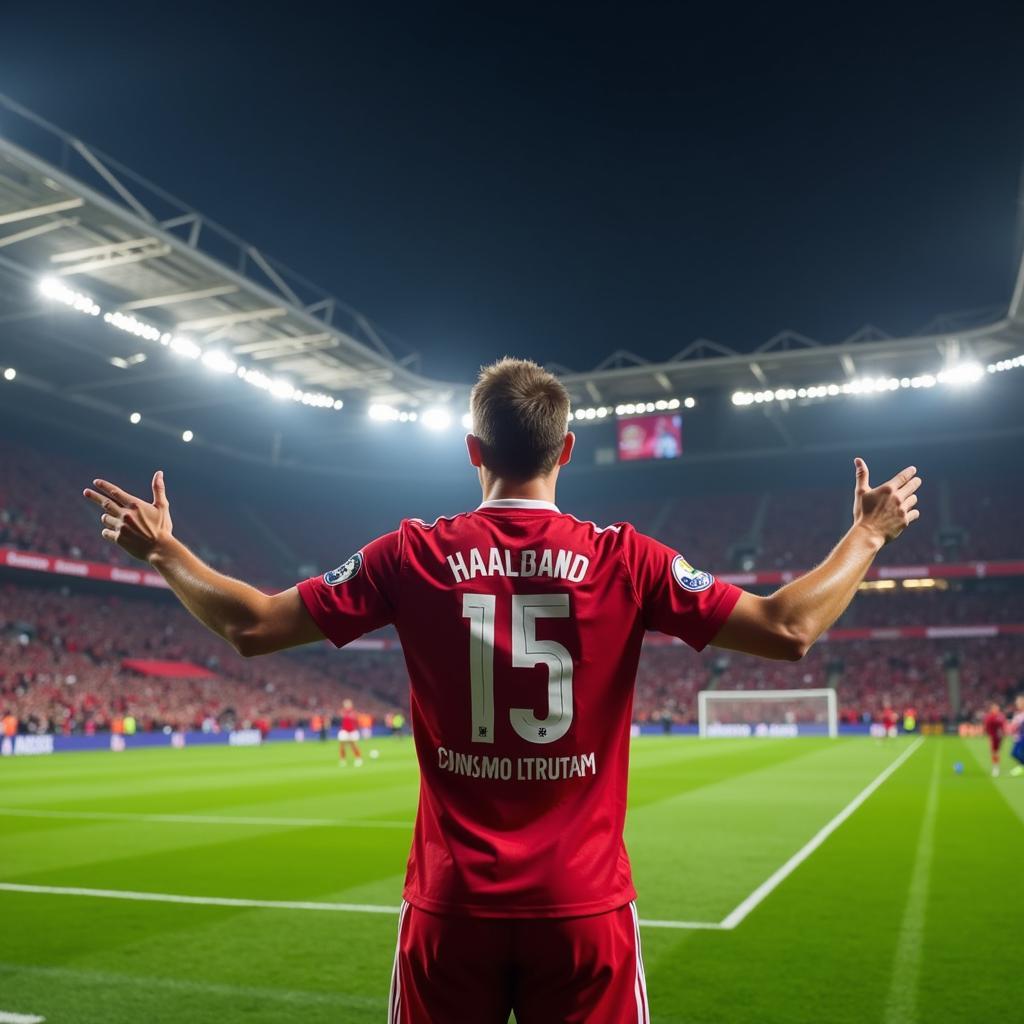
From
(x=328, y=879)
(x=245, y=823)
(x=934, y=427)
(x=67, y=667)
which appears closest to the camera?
(x=328, y=879)

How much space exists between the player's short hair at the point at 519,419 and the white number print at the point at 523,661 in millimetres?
338

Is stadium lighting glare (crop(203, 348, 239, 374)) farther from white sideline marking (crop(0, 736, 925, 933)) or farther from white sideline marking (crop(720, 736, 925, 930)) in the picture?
A: white sideline marking (crop(0, 736, 925, 933))

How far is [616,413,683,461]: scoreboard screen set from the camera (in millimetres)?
49500

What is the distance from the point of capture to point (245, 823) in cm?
1513

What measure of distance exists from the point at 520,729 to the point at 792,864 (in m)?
10.0

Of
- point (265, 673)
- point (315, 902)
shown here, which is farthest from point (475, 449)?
point (265, 673)

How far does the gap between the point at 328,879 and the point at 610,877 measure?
342 inches

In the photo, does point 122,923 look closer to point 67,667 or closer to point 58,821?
point 58,821

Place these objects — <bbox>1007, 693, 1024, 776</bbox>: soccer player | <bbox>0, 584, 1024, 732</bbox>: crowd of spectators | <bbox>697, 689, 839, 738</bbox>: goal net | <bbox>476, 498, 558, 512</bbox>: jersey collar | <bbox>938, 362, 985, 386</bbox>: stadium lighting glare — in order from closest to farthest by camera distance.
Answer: <bbox>476, 498, 558, 512</bbox>: jersey collar, <bbox>1007, 693, 1024, 776</bbox>: soccer player, <bbox>0, 584, 1024, 732</bbox>: crowd of spectators, <bbox>938, 362, 985, 386</bbox>: stadium lighting glare, <bbox>697, 689, 839, 738</bbox>: goal net

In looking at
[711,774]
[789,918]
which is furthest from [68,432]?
[789,918]

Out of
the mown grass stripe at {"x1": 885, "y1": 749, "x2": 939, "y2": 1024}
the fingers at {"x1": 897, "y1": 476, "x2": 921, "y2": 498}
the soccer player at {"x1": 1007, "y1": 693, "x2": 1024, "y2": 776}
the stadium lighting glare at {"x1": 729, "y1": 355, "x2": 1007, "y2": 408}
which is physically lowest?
the mown grass stripe at {"x1": 885, "y1": 749, "x2": 939, "y2": 1024}

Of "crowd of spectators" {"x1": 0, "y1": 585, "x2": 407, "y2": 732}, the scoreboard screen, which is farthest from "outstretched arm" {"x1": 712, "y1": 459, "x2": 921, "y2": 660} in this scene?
the scoreboard screen

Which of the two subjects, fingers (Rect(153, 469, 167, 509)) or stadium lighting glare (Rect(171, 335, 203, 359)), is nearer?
fingers (Rect(153, 469, 167, 509))

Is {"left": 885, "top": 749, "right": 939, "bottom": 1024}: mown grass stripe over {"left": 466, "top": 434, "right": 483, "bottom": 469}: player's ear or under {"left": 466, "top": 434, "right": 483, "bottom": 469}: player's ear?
under
